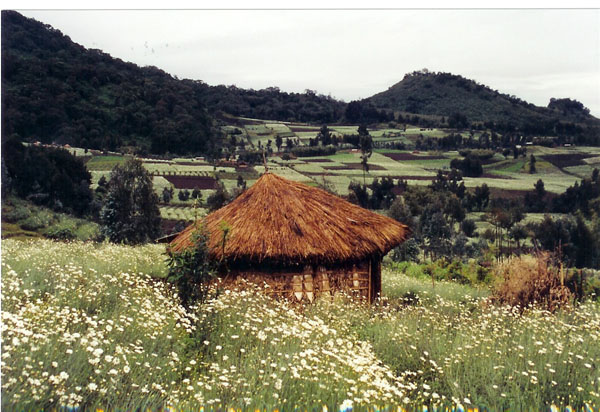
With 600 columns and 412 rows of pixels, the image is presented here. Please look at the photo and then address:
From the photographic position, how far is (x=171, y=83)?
35.1 m

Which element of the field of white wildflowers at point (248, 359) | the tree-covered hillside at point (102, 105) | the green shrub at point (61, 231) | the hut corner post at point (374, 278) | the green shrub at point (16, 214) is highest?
the tree-covered hillside at point (102, 105)

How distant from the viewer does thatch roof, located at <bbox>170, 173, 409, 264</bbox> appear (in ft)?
29.2

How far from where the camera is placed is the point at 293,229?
9.33m

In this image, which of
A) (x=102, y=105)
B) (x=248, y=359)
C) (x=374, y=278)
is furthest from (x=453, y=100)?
(x=248, y=359)

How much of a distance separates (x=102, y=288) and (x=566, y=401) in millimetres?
5634

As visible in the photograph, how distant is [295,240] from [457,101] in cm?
4764

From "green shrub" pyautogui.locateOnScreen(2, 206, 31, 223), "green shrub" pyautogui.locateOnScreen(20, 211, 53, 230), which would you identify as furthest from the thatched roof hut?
"green shrub" pyautogui.locateOnScreen(2, 206, 31, 223)

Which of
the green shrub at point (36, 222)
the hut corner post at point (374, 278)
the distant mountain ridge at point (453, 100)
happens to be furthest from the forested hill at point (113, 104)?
the hut corner post at point (374, 278)

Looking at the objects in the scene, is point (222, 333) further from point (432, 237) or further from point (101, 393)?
point (432, 237)

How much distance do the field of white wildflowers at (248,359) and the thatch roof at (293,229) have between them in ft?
4.14

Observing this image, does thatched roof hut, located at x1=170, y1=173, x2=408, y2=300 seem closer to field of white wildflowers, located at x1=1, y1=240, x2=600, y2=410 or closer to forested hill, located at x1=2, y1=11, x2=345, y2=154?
field of white wildflowers, located at x1=1, y1=240, x2=600, y2=410

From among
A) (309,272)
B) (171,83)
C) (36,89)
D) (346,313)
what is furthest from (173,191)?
(346,313)

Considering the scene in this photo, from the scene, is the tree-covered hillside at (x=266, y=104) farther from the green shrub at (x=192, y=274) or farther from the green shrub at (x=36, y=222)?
the green shrub at (x=192, y=274)

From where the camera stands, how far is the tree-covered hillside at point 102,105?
31109mm
